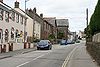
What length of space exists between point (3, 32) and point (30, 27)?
30834 mm

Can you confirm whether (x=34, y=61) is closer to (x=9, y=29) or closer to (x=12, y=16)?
(x=9, y=29)

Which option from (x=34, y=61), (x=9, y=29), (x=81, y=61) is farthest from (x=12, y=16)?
(x=34, y=61)

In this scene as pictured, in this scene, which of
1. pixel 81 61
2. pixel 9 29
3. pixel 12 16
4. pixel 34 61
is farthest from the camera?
pixel 12 16

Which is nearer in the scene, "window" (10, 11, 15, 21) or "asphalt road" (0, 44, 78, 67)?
"asphalt road" (0, 44, 78, 67)

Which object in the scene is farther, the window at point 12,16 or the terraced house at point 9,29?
the window at point 12,16

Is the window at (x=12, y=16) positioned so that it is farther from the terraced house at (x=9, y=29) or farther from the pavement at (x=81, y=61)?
the pavement at (x=81, y=61)

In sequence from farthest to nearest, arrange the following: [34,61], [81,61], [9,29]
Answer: [9,29] → [81,61] → [34,61]

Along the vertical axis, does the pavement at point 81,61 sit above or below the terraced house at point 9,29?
below

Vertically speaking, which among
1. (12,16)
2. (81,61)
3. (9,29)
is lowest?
(81,61)

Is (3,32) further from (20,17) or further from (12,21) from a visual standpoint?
(20,17)

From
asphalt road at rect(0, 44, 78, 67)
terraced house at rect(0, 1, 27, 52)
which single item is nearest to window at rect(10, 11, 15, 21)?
terraced house at rect(0, 1, 27, 52)

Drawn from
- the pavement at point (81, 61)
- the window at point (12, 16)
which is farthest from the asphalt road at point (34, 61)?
the window at point (12, 16)

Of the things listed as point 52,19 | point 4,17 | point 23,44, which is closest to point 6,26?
point 4,17

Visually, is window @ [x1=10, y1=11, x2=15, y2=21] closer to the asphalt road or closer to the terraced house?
the terraced house
